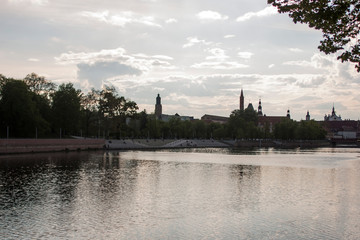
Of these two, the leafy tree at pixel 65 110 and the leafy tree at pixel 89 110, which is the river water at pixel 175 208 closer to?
the leafy tree at pixel 65 110

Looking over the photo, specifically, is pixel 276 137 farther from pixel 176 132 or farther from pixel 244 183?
pixel 244 183

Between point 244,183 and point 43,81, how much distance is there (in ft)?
239

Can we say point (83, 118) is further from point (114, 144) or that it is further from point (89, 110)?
point (114, 144)

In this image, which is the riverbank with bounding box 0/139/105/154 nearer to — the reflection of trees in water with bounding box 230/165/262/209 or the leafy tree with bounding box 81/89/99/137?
the leafy tree with bounding box 81/89/99/137

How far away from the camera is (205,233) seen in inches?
696

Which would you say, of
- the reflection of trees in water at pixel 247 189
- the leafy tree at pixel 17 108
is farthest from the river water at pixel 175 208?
the leafy tree at pixel 17 108

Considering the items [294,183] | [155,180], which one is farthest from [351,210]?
[155,180]

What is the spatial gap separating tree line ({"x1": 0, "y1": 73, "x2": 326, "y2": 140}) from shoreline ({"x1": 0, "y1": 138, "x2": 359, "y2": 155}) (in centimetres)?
296

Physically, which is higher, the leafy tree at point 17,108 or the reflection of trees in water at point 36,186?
the leafy tree at point 17,108

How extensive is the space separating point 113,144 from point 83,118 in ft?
34.3

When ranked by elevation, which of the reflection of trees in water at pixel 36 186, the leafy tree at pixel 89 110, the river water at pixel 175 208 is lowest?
the river water at pixel 175 208

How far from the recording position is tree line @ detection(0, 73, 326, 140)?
7494 cm

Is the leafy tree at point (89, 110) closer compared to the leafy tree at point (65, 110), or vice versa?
the leafy tree at point (65, 110)

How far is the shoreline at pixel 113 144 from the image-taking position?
70.3 meters
